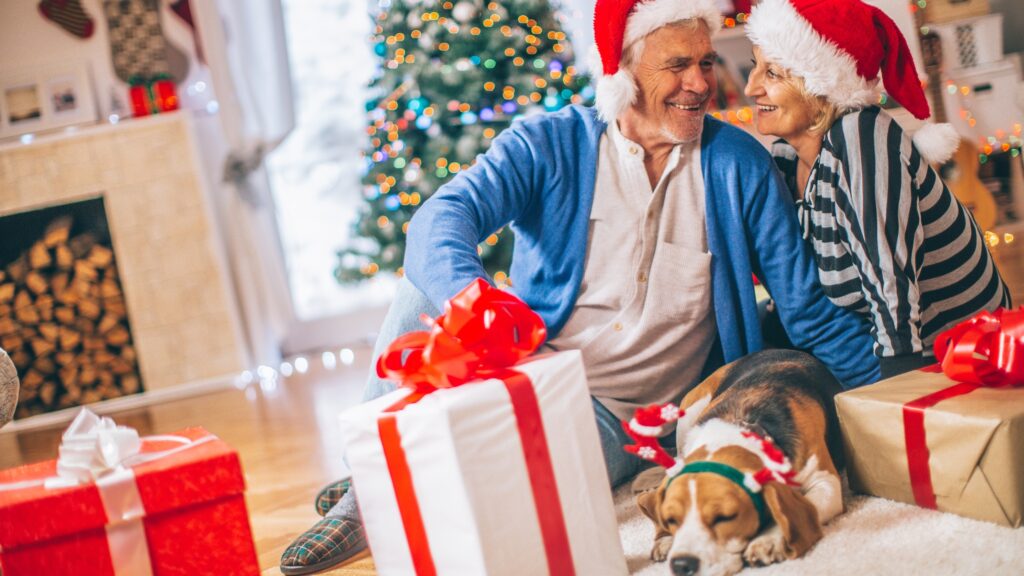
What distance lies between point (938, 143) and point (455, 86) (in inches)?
→ 100

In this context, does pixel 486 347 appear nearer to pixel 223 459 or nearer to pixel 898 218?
pixel 223 459

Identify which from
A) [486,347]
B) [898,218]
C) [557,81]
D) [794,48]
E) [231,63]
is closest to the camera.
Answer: [486,347]

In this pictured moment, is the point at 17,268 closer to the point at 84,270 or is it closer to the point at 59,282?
the point at 59,282

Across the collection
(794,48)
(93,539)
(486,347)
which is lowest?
(93,539)

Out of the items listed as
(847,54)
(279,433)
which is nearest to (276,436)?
(279,433)

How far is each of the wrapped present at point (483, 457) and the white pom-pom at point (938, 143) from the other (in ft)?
2.85

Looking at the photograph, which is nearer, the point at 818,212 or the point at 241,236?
the point at 818,212

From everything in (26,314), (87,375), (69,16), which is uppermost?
(69,16)

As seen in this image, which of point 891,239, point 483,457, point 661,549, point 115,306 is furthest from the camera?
point 115,306

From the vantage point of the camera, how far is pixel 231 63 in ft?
15.2

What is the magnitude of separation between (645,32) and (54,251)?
3.46 m

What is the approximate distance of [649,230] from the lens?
179cm

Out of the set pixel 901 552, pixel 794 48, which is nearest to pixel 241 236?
pixel 794 48

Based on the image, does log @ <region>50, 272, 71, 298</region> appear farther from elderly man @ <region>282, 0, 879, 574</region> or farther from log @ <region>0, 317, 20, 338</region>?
elderly man @ <region>282, 0, 879, 574</region>
